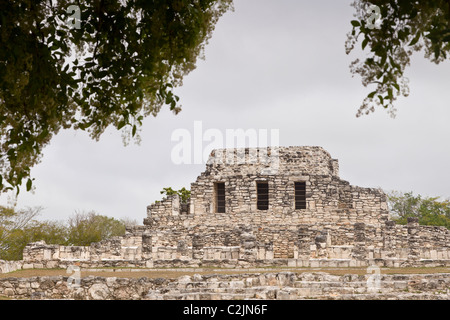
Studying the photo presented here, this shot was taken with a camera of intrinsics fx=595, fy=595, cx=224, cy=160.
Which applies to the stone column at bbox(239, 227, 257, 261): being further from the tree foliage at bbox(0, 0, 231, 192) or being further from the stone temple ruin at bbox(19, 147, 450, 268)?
the tree foliage at bbox(0, 0, 231, 192)

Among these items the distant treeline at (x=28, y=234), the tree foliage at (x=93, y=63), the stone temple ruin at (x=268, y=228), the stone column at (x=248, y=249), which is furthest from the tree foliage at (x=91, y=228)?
the tree foliage at (x=93, y=63)

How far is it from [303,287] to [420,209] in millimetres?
29468

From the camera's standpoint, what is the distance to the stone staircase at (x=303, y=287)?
1166cm

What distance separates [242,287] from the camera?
12945 millimetres

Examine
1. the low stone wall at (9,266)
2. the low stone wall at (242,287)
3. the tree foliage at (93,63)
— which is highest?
the tree foliage at (93,63)

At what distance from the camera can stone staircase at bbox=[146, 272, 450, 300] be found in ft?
38.3

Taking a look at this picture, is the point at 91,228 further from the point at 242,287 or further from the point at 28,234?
the point at 242,287

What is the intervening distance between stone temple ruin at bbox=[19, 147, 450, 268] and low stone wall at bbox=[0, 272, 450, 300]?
14.2ft

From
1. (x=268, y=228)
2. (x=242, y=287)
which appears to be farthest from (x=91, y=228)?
(x=242, y=287)

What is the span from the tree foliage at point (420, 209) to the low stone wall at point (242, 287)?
24.2 meters

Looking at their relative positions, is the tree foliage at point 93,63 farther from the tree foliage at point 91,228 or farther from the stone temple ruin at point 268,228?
the tree foliage at point 91,228

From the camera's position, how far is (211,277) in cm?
1440
